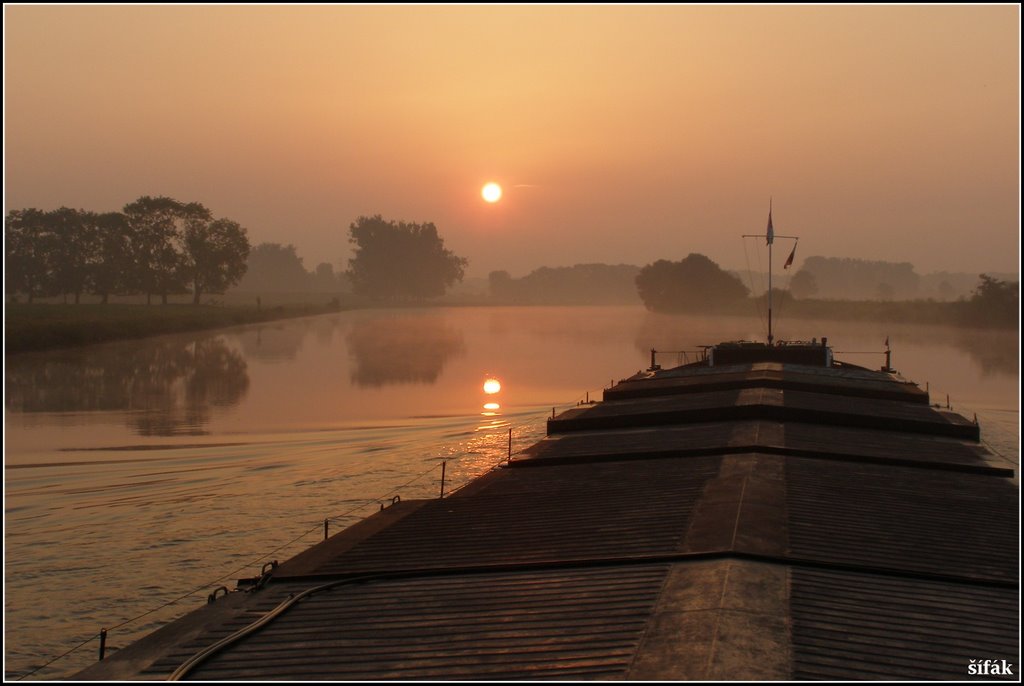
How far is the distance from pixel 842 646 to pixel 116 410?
130 ft

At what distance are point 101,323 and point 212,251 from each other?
52.6m

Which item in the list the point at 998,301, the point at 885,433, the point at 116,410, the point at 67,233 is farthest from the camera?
the point at 67,233

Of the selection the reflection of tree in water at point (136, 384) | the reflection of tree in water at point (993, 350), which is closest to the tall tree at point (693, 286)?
the reflection of tree in water at point (993, 350)

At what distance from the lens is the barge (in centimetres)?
1050

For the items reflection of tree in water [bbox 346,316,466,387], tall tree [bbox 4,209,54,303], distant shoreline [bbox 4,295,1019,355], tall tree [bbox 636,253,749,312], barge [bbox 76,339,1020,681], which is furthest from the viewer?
tall tree [bbox 636,253,749,312]

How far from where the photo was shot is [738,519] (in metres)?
15.7

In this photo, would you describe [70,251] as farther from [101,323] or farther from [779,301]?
[779,301]

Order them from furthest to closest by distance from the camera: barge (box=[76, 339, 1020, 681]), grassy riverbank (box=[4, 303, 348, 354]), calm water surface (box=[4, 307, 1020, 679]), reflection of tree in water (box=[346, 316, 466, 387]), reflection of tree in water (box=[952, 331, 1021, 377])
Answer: grassy riverbank (box=[4, 303, 348, 354]) < reflection of tree in water (box=[952, 331, 1021, 377]) < reflection of tree in water (box=[346, 316, 466, 387]) < calm water surface (box=[4, 307, 1020, 679]) < barge (box=[76, 339, 1020, 681])

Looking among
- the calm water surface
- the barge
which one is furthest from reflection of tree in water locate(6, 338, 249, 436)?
the barge

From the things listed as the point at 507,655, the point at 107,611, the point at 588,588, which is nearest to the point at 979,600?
the point at 588,588

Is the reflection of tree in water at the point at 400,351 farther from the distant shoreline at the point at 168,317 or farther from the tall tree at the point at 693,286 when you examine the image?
the tall tree at the point at 693,286

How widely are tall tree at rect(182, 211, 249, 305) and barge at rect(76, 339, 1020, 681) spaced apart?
121 metres

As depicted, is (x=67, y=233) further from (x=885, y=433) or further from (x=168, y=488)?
(x=885, y=433)

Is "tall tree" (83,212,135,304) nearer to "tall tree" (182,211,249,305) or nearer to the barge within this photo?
"tall tree" (182,211,249,305)
